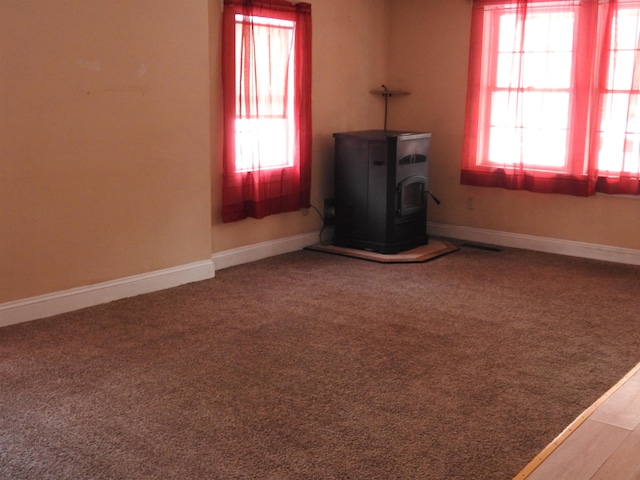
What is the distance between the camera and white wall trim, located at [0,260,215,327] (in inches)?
163

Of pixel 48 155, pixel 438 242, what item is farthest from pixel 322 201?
pixel 48 155

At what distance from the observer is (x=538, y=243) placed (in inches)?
244

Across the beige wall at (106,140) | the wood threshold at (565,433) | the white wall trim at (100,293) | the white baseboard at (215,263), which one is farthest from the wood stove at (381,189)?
the wood threshold at (565,433)

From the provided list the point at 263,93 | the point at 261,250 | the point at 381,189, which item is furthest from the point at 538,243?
the point at 263,93

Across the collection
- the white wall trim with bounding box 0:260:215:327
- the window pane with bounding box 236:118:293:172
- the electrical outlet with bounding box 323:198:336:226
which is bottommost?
the white wall trim with bounding box 0:260:215:327

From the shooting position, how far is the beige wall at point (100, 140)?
4020mm

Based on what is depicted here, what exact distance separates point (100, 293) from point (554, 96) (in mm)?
3777

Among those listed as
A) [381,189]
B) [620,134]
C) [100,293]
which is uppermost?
[620,134]

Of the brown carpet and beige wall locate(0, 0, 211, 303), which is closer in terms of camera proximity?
the brown carpet

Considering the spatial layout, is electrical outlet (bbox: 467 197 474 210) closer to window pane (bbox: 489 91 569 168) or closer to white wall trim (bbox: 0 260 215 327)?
window pane (bbox: 489 91 569 168)

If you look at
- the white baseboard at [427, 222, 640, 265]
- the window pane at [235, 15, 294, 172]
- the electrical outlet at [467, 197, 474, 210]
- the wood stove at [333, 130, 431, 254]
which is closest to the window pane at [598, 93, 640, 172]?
the white baseboard at [427, 222, 640, 265]

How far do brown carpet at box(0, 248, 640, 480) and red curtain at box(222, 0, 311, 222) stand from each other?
0.74 m

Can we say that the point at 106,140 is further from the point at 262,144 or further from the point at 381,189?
the point at 381,189

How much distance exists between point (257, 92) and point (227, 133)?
41cm
